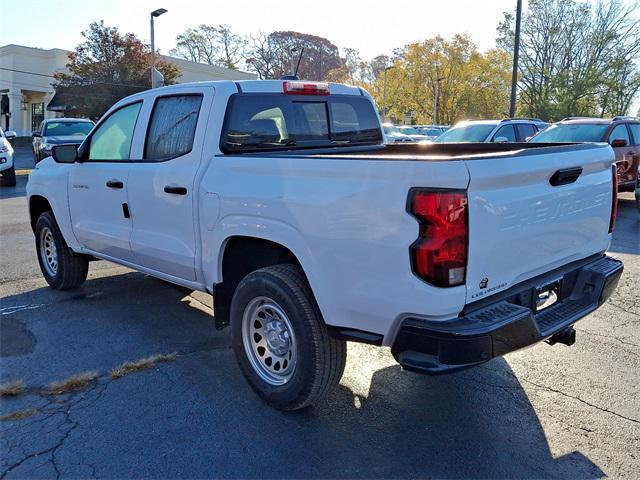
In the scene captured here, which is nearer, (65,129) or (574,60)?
(65,129)

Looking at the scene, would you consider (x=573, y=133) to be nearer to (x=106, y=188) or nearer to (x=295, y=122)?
(x=295, y=122)

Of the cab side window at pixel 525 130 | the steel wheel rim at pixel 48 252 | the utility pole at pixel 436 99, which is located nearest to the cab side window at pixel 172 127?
the steel wheel rim at pixel 48 252

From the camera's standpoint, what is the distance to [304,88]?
4.44 meters

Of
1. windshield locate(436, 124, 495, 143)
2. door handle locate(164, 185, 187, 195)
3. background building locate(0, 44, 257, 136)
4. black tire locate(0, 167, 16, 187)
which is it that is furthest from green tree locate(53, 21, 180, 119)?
door handle locate(164, 185, 187, 195)

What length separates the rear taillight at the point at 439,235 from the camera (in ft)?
8.40

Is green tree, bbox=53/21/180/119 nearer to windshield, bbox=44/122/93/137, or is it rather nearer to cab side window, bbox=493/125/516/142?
windshield, bbox=44/122/93/137

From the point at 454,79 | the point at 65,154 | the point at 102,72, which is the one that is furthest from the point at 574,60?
the point at 65,154

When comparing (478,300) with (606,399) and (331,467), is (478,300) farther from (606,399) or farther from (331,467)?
(606,399)

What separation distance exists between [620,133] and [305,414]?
11449 mm

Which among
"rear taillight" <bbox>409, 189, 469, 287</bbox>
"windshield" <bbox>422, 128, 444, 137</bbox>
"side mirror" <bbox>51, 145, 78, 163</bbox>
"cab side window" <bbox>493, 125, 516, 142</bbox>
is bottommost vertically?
"rear taillight" <bbox>409, 189, 469, 287</bbox>

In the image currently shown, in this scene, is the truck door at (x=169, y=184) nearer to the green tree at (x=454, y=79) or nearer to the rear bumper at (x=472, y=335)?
the rear bumper at (x=472, y=335)

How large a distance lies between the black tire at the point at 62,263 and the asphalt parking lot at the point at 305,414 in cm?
88

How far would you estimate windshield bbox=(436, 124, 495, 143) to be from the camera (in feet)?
44.2

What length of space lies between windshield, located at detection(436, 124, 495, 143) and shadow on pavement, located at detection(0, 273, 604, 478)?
1011cm
